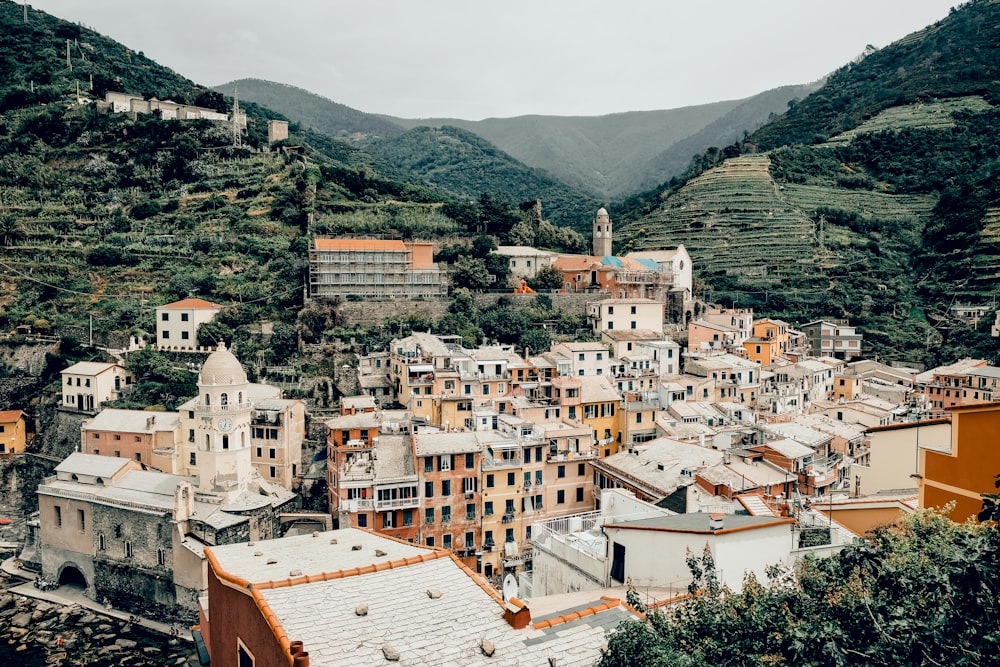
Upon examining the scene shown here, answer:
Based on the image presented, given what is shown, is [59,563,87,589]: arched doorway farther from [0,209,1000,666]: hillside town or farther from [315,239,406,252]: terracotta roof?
[315,239,406,252]: terracotta roof

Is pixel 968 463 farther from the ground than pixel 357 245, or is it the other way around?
pixel 357 245

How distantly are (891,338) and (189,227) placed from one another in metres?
49.9

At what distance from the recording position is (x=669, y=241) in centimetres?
6938

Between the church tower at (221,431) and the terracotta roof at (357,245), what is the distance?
16.8 metres

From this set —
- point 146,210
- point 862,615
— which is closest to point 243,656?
point 862,615

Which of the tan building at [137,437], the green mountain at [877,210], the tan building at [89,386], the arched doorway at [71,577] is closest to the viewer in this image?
the arched doorway at [71,577]

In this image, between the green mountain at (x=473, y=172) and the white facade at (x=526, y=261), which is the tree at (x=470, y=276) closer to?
the white facade at (x=526, y=261)

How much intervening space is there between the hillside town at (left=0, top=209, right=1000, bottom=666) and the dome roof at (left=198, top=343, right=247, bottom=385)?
0.29 ft

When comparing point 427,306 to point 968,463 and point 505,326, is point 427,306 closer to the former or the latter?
point 505,326

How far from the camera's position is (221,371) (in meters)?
30.7

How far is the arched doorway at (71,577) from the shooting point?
30.8 meters

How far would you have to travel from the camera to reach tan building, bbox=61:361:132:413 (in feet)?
124

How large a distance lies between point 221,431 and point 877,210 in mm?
63607

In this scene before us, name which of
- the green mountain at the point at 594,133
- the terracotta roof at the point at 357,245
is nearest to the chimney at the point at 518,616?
the terracotta roof at the point at 357,245
